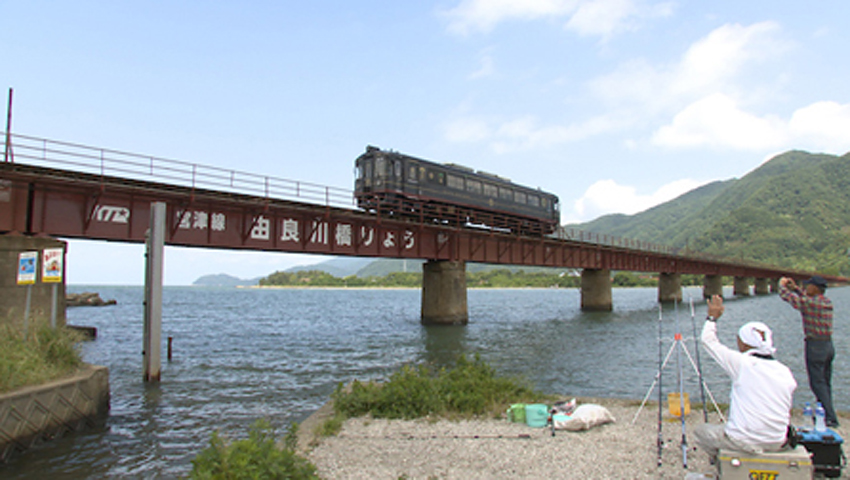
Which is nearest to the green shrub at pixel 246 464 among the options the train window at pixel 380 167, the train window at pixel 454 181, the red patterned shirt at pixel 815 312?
the red patterned shirt at pixel 815 312

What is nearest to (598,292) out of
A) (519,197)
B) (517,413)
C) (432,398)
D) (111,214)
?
(519,197)

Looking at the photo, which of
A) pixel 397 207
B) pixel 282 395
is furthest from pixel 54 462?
pixel 397 207

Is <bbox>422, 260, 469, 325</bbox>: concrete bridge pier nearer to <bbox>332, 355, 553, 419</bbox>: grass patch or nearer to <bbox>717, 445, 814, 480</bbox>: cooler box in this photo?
<bbox>332, 355, 553, 419</bbox>: grass patch

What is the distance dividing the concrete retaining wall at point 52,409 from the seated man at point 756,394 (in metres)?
11.4

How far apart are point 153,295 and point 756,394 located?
52.2ft

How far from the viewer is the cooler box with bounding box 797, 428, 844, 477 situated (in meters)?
5.64

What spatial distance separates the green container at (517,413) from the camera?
29.4 ft

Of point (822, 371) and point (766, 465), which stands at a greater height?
point (822, 371)

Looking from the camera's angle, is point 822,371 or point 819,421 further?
point 822,371

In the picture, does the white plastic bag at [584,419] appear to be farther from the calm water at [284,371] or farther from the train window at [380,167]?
the train window at [380,167]

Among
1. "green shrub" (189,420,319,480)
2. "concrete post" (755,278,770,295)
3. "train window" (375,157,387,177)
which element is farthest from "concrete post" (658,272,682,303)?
"green shrub" (189,420,319,480)

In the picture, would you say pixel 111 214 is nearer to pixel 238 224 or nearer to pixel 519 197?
pixel 238 224

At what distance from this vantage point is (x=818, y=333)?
24.7ft

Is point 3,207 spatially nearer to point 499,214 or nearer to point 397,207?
point 397,207
